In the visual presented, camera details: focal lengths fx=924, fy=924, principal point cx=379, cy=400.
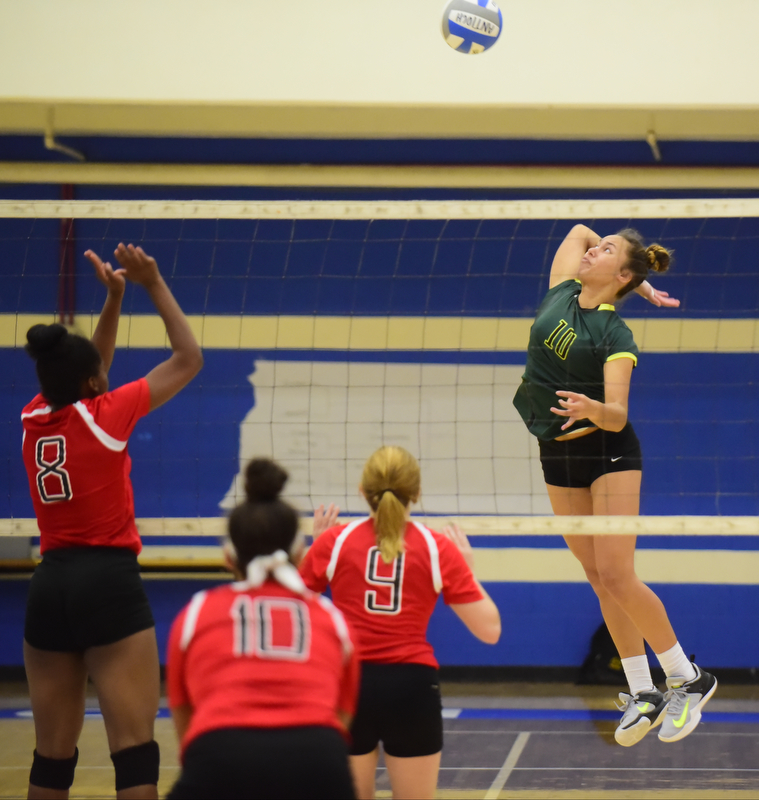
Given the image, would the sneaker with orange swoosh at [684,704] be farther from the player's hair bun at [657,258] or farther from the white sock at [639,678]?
the player's hair bun at [657,258]

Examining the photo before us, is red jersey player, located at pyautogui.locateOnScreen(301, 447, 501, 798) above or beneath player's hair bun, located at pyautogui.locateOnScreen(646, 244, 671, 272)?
beneath

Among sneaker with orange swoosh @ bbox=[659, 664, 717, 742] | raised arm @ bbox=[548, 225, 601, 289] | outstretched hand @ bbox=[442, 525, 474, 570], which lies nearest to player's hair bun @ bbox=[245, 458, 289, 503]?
outstretched hand @ bbox=[442, 525, 474, 570]

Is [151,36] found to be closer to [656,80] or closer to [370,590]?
[656,80]

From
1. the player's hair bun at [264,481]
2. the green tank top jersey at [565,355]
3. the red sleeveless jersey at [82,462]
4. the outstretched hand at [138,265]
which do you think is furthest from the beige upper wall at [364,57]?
the player's hair bun at [264,481]

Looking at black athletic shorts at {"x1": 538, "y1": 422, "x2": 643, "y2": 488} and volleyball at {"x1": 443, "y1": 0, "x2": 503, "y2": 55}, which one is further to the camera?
volleyball at {"x1": 443, "y1": 0, "x2": 503, "y2": 55}

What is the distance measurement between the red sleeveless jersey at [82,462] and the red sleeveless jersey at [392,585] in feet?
2.32

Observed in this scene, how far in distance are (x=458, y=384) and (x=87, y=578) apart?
14.1 ft

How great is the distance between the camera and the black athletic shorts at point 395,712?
8.66ft

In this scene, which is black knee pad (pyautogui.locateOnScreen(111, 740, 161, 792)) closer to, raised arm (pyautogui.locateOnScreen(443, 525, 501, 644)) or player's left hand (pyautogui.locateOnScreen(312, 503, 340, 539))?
player's left hand (pyautogui.locateOnScreen(312, 503, 340, 539))

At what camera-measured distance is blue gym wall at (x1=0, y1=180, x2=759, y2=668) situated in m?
6.86

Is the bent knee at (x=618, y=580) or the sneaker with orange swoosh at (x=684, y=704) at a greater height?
the bent knee at (x=618, y=580)

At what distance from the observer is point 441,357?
6.95 m

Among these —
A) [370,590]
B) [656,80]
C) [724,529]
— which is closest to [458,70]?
[656,80]

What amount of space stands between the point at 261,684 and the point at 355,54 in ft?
14.8
